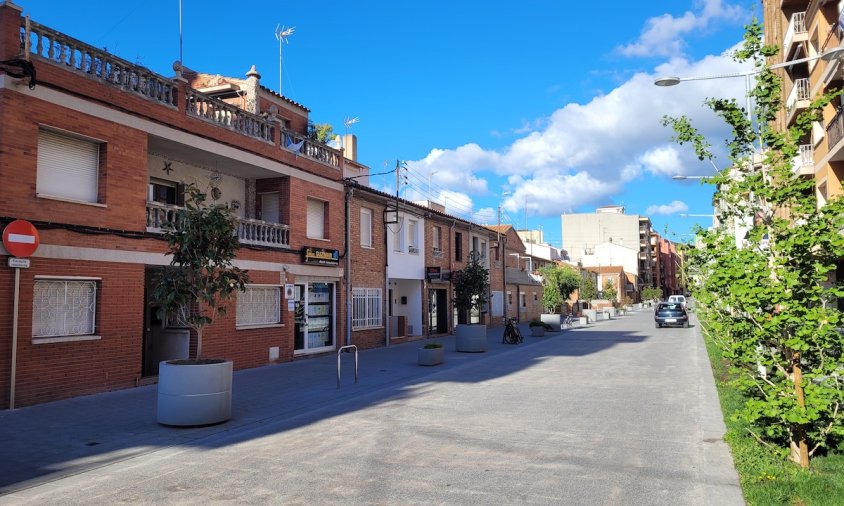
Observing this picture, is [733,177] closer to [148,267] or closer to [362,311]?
[148,267]

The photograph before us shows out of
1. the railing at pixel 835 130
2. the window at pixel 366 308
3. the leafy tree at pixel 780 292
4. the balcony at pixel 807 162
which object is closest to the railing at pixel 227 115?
the window at pixel 366 308

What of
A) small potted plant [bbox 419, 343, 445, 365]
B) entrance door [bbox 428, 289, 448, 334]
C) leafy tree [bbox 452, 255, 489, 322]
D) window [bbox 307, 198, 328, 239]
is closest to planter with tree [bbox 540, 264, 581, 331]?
entrance door [bbox 428, 289, 448, 334]

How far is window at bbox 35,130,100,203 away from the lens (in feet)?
36.2

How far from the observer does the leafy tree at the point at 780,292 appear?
19.0 feet

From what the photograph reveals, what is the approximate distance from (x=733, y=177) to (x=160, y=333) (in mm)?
A: 13267

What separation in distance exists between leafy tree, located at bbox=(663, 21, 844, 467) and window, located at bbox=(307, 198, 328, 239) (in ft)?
46.6

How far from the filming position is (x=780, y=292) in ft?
19.2

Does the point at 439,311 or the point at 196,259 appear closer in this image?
the point at 196,259

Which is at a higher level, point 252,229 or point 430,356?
point 252,229

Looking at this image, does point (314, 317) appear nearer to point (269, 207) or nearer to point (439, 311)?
point (269, 207)

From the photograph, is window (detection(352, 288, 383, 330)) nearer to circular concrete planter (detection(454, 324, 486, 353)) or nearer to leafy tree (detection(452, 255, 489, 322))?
circular concrete planter (detection(454, 324, 486, 353))

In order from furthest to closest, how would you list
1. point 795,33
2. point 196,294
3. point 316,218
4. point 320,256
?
point 795,33
point 316,218
point 320,256
point 196,294

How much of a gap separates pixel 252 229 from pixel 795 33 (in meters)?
25.2

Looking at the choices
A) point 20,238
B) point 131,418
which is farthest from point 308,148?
point 131,418
